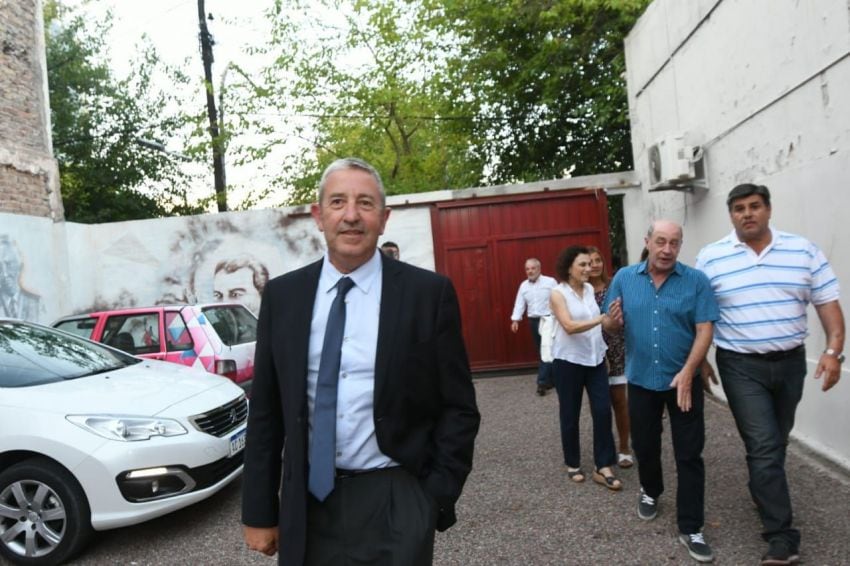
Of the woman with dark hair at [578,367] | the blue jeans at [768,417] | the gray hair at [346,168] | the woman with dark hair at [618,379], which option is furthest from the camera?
the woman with dark hair at [618,379]

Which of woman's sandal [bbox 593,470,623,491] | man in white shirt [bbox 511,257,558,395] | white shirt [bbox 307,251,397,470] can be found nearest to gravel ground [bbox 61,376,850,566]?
woman's sandal [bbox 593,470,623,491]

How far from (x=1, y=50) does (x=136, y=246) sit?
350 centimetres

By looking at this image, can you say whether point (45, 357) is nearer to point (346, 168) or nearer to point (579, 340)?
point (346, 168)

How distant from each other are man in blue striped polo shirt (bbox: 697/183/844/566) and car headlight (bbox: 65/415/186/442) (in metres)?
3.54

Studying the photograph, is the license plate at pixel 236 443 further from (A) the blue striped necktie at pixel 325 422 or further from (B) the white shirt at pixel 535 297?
(B) the white shirt at pixel 535 297

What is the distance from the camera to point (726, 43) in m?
6.38

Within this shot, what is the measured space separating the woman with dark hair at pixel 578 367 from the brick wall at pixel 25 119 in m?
8.66

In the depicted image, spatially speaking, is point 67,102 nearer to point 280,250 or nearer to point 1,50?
point 1,50

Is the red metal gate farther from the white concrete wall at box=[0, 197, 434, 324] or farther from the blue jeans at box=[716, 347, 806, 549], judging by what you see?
the blue jeans at box=[716, 347, 806, 549]

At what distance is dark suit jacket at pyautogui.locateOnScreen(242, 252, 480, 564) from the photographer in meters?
1.94

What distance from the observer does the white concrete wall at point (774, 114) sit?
4.77 m

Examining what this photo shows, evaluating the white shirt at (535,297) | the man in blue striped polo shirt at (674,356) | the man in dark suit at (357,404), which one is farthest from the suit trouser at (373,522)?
the white shirt at (535,297)

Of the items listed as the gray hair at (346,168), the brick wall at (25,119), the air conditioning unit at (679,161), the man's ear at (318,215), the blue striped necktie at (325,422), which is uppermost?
the brick wall at (25,119)

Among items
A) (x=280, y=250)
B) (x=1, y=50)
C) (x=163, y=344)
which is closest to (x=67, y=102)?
(x=1, y=50)
